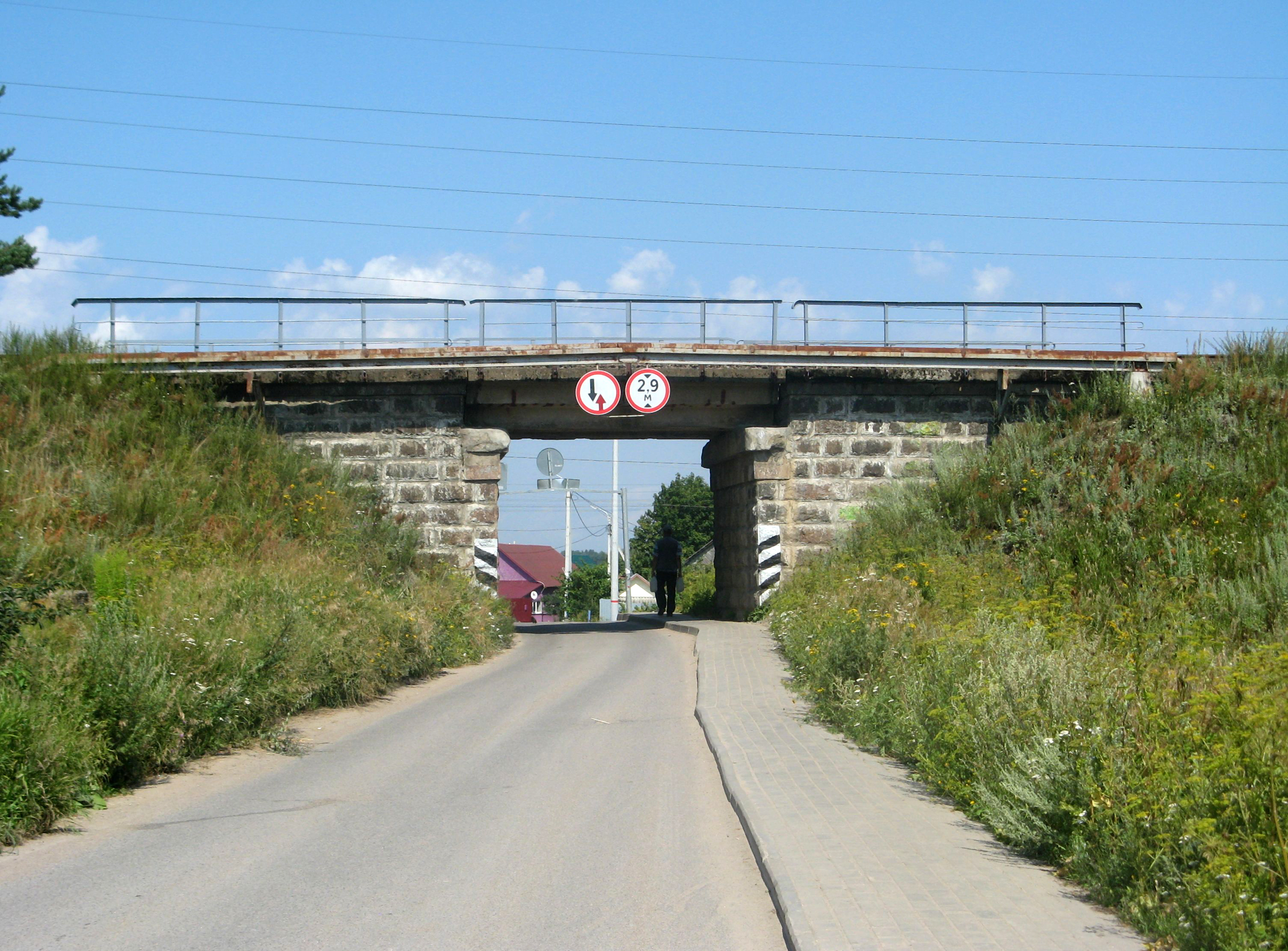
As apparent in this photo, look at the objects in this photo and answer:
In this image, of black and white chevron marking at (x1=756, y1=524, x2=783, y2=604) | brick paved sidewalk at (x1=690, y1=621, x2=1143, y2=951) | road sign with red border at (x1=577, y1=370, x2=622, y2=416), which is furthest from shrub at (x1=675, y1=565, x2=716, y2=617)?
brick paved sidewalk at (x1=690, y1=621, x2=1143, y2=951)

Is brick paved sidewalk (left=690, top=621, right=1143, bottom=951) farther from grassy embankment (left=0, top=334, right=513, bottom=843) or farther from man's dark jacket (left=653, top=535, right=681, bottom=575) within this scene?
man's dark jacket (left=653, top=535, right=681, bottom=575)

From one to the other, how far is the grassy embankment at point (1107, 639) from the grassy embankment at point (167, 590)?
17.3 feet

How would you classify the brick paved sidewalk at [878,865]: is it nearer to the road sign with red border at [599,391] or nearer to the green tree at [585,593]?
the road sign with red border at [599,391]

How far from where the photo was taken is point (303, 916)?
5379 millimetres

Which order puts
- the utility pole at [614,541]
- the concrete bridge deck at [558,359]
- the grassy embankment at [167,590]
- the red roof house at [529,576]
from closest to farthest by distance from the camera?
1. the grassy embankment at [167,590]
2. the concrete bridge deck at [558,359]
3. the utility pole at [614,541]
4. the red roof house at [529,576]

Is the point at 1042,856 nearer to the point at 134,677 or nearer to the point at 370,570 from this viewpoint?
the point at 134,677

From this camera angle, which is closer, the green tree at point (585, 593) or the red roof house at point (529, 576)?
the green tree at point (585, 593)

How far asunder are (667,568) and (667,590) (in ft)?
2.01

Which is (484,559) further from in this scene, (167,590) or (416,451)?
(167,590)

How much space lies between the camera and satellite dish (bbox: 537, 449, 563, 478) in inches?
1143

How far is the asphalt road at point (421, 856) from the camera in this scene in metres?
5.18

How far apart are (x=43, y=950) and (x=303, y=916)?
1.11 metres

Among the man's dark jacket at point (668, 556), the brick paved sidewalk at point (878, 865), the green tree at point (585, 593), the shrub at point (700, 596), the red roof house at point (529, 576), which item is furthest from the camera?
the red roof house at point (529, 576)

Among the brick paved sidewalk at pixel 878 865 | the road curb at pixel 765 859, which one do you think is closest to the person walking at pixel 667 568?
the road curb at pixel 765 859
